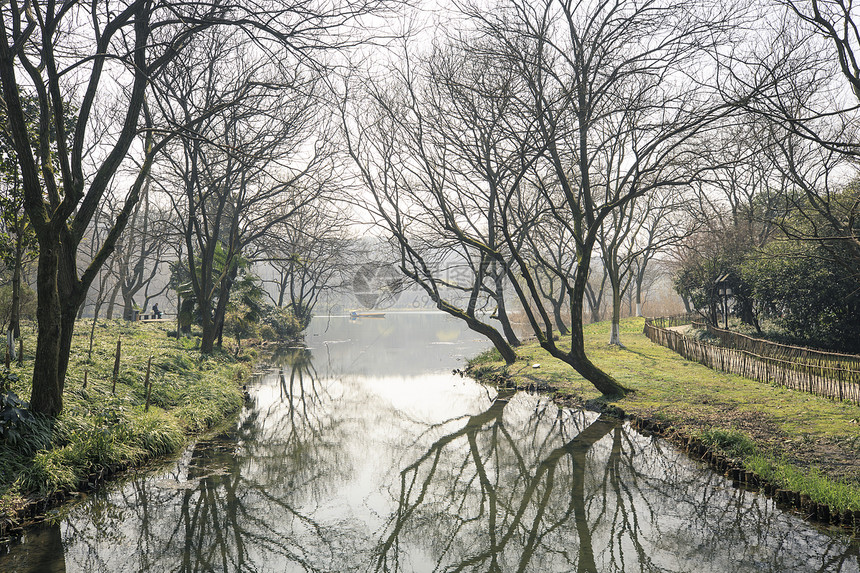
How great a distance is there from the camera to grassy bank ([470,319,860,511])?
7105 millimetres

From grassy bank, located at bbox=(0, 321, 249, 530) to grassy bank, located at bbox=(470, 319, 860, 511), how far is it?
875 cm

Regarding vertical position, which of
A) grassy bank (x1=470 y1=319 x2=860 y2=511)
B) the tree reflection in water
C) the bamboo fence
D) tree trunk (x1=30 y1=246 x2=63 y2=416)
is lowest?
the tree reflection in water

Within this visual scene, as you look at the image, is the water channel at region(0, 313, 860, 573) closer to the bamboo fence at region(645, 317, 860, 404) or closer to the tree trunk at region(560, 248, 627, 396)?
the tree trunk at region(560, 248, 627, 396)

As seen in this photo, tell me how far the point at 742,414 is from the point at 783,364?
3.30 m

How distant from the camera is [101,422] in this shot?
8.33 meters

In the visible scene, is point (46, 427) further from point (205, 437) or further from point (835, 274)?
point (835, 274)

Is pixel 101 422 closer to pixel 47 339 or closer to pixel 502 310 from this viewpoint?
pixel 47 339

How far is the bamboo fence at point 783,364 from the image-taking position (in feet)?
34.9

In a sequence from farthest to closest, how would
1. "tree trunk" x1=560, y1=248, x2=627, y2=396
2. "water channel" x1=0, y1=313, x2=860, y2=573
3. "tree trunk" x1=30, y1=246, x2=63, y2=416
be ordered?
1. "tree trunk" x1=560, y1=248, x2=627, y2=396
2. "tree trunk" x1=30, y1=246, x2=63, y2=416
3. "water channel" x1=0, y1=313, x2=860, y2=573

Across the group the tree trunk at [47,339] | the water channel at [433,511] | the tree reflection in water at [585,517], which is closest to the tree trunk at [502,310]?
the water channel at [433,511]

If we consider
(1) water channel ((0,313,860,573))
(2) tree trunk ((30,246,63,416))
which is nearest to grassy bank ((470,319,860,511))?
(1) water channel ((0,313,860,573))

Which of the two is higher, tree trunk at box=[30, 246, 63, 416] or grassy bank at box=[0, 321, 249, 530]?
tree trunk at box=[30, 246, 63, 416]

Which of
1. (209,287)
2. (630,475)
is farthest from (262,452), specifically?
(209,287)

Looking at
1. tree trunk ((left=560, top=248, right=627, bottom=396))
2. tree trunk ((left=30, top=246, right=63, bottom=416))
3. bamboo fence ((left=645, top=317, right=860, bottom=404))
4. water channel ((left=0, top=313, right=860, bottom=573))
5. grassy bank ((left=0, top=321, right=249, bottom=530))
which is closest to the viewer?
water channel ((left=0, top=313, right=860, bottom=573))
